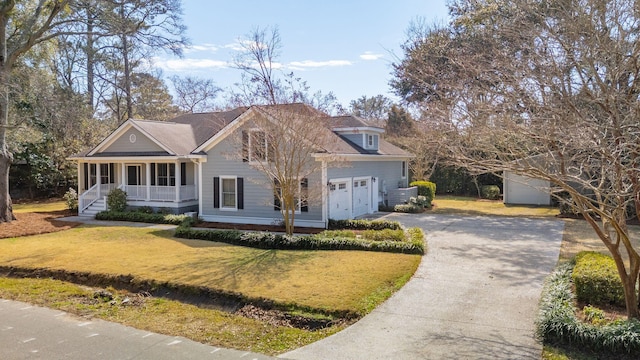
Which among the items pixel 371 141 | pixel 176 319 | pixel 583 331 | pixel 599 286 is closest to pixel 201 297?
pixel 176 319

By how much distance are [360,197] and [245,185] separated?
5.59 metres

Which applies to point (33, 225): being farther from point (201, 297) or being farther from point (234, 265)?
point (201, 297)

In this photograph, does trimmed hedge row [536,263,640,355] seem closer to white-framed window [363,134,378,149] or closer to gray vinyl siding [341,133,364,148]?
gray vinyl siding [341,133,364,148]

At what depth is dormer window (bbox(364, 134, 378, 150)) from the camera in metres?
22.4

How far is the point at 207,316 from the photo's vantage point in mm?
8008

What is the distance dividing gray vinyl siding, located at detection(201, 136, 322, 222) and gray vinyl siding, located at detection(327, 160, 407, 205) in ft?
4.96

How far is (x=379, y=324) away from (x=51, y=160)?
3034 cm

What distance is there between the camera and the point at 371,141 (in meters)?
23.0

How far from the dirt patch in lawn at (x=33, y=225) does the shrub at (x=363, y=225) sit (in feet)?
36.4

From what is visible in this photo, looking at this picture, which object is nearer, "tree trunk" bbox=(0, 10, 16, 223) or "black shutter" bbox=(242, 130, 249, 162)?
"black shutter" bbox=(242, 130, 249, 162)

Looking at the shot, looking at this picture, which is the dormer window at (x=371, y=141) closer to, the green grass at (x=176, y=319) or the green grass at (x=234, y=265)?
the green grass at (x=234, y=265)

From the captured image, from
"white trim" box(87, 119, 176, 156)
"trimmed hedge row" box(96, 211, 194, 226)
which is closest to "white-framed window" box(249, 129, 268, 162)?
"trimmed hedge row" box(96, 211, 194, 226)

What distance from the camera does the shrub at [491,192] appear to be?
29156 millimetres

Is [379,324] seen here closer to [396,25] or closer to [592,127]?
[592,127]
